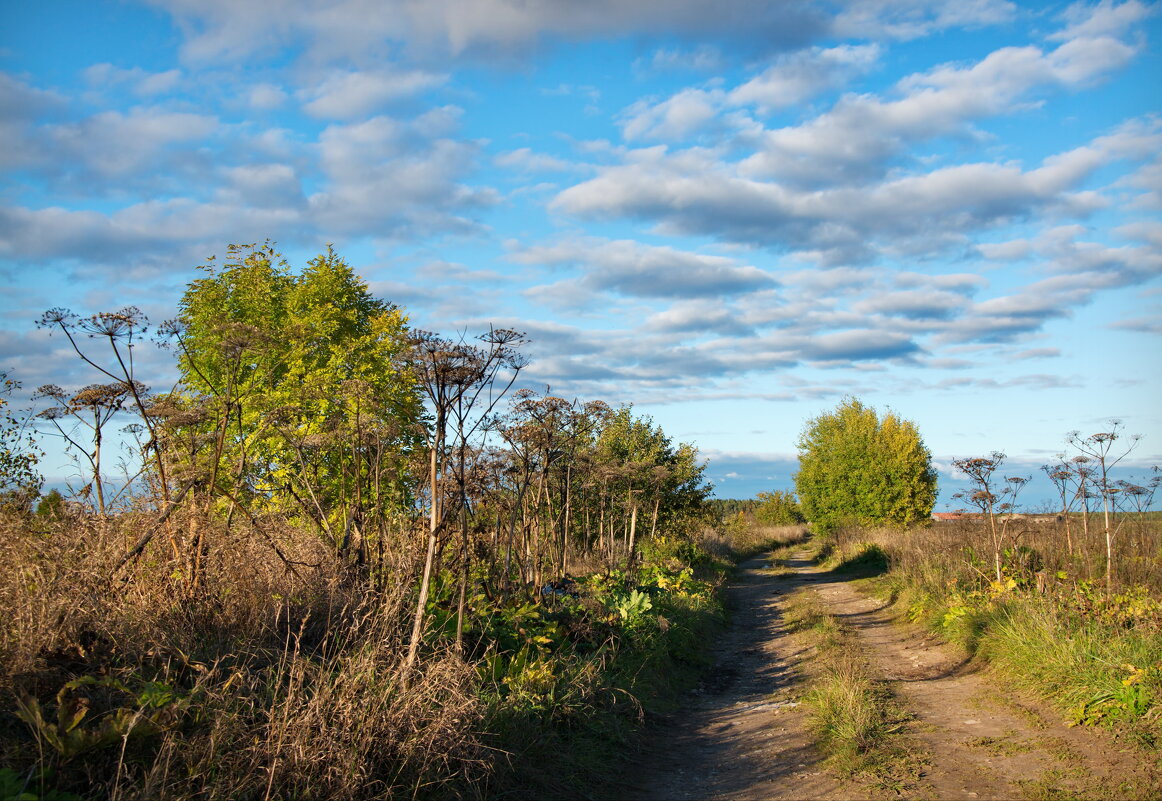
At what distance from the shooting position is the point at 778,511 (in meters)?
72.6

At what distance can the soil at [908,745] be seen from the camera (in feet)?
17.5

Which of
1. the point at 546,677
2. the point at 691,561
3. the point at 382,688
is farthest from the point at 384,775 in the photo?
the point at 691,561

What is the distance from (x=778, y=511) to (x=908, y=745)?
68921mm

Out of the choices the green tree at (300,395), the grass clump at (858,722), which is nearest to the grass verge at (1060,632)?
the grass clump at (858,722)

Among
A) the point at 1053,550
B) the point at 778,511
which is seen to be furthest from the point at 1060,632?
the point at 778,511

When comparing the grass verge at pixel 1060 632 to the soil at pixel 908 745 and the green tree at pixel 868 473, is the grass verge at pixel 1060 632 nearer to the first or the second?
the soil at pixel 908 745

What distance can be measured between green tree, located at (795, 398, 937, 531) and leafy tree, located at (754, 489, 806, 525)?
29.3 m

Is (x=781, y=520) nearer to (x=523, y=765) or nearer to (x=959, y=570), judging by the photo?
(x=959, y=570)

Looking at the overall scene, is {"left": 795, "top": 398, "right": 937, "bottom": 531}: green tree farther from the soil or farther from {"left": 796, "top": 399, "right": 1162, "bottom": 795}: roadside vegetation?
the soil

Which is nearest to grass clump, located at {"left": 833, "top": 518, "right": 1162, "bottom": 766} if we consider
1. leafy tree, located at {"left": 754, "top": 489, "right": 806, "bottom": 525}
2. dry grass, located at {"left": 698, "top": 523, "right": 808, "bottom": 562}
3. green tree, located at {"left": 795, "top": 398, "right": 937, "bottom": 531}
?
dry grass, located at {"left": 698, "top": 523, "right": 808, "bottom": 562}

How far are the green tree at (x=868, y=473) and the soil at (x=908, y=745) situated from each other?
94.5 ft

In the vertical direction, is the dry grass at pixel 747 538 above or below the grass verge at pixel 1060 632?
below

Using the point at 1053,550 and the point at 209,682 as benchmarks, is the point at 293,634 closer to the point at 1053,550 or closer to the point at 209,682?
the point at 209,682

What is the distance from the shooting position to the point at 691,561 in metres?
23.3
